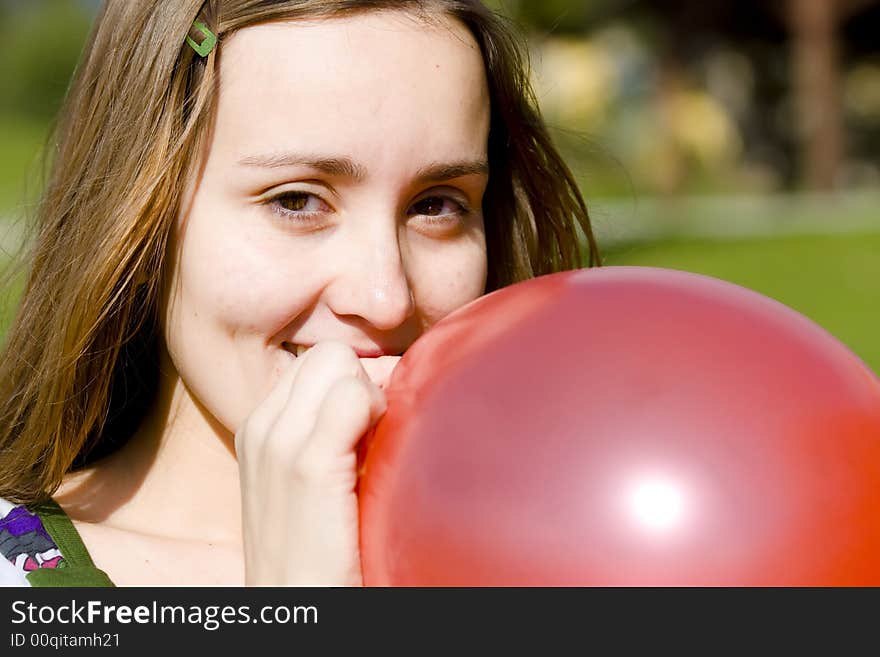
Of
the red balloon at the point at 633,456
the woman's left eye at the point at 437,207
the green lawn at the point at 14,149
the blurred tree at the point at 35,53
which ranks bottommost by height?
the red balloon at the point at 633,456

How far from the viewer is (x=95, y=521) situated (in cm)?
238

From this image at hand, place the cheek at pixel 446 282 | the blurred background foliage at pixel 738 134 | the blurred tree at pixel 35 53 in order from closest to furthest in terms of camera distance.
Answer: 1. the cheek at pixel 446 282
2. the blurred background foliage at pixel 738 134
3. the blurred tree at pixel 35 53

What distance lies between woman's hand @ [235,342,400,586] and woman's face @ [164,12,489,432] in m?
0.19

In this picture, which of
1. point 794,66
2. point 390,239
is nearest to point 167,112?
point 390,239

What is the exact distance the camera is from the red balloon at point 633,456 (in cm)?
149

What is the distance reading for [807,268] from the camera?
1204cm

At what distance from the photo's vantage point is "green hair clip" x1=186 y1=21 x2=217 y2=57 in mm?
2207

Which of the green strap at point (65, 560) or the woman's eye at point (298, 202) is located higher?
A: the woman's eye at point (298, 202)

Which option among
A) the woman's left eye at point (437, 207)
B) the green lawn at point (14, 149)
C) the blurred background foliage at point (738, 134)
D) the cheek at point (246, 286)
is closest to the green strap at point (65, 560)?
the cheek at point (246, 286)

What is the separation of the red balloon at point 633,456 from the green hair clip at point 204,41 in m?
0.84

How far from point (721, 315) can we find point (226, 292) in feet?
2.88

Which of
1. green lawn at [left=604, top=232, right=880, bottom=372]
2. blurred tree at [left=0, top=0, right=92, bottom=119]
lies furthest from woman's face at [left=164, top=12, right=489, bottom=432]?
blurred tree at [left=0, top=0, right=92, bottom=119]

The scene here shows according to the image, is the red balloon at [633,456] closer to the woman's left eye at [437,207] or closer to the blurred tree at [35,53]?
the woman's left eye at [437,207]

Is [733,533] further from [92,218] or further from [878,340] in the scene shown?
[878,340]
